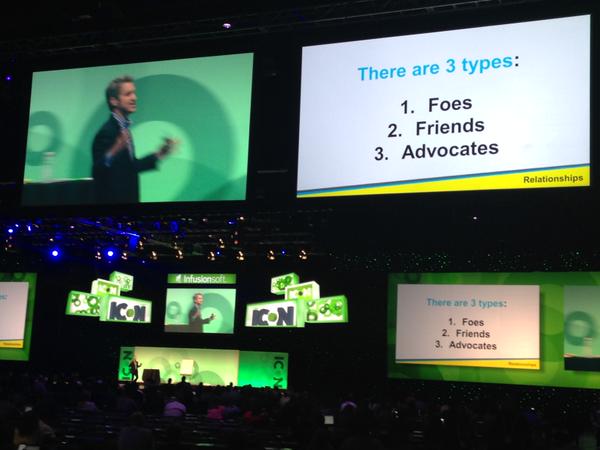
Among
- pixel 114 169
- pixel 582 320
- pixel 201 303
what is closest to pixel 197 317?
pixel 201 303

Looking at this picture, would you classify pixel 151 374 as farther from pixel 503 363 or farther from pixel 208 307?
pixel 503 363

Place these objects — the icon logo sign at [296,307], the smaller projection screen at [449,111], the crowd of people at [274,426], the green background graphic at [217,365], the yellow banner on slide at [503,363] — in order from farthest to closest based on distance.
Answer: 1. the green background graphic at [217,365]
2. the icon logo sign at [296,307]
3. the yellow banner on slide at [503,363]
4. the smaller projection screen at [449,111]
5. the crowd of people at [274,426]

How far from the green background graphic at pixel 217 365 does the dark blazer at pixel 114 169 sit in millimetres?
10757

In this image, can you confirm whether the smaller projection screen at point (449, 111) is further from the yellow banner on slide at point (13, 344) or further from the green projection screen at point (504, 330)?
the yellow banner on slide at point (13, 344)

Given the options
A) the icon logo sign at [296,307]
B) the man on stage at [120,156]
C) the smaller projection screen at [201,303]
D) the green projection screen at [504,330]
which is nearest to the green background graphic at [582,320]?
the green projection screen at [504,330]

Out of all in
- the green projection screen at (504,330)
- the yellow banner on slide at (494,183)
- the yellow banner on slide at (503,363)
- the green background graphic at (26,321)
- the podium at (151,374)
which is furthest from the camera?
the green background graphic at (26,321)

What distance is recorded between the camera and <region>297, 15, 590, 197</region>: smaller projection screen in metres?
7.43

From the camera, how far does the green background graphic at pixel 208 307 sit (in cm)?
2022

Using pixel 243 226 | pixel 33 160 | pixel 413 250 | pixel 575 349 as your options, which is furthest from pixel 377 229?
pixel 33 160

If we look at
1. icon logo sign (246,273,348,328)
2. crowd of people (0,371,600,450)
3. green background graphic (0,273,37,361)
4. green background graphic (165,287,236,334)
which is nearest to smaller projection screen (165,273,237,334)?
green background graphic (165,287,236,334)

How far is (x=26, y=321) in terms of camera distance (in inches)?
882

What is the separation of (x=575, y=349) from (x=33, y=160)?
35.3 ft

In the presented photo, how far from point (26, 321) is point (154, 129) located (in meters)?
15.0

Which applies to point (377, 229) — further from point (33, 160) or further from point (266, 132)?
point (33, 160)
